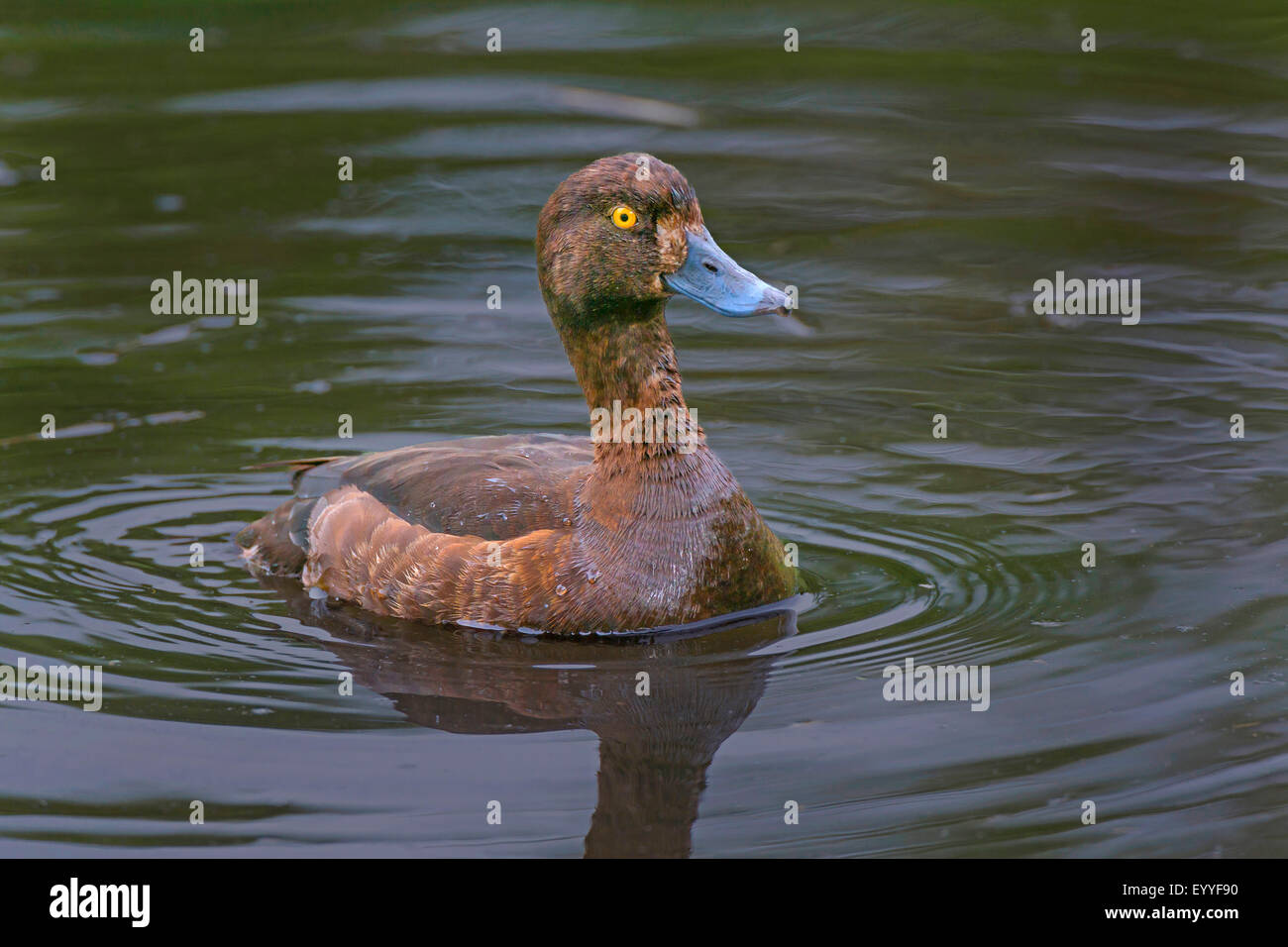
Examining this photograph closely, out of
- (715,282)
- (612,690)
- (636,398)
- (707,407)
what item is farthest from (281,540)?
(707,407)

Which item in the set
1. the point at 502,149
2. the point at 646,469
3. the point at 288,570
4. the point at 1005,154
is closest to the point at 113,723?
the point at 288,570

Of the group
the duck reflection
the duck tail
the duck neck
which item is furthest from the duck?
the duck tail

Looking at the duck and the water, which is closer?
the water

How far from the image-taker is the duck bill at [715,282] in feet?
22.5

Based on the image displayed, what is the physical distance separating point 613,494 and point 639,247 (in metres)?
0.98

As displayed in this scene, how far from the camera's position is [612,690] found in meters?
6.29

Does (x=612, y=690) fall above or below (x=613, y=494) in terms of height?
below

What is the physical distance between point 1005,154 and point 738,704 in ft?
22.5

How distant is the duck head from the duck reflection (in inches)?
51.3

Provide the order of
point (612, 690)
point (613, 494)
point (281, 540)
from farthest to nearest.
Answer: point (281, 540), point (613, 494), point (612, 690)

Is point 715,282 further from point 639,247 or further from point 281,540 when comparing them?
point 281,540

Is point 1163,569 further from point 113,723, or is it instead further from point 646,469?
point 113,723

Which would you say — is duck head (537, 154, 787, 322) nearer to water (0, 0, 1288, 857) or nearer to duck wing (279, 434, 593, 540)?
duck wing (279, 434, 593, 540)

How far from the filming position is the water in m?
5.60
